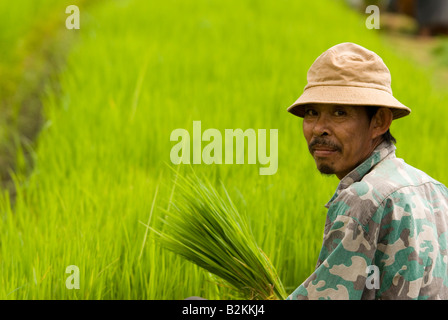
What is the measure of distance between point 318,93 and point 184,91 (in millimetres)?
2263

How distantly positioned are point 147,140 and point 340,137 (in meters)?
1.66

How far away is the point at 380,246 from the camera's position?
1009 mm

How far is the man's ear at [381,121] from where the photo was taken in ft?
3.67

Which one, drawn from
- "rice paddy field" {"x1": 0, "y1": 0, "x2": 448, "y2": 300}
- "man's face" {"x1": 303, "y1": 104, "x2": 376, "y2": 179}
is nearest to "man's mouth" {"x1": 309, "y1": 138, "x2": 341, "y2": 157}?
"man's face" {"x1": 303, "y1": 104, "x2": 376, "y2": 179}

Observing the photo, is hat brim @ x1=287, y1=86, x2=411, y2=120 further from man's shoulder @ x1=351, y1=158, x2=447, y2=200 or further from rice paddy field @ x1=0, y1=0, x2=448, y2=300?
rice paddy field @ x1=0, y1=0, x2=448, y2=300

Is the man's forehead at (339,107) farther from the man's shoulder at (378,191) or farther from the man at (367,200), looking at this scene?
the man's shoulder at (378,191)

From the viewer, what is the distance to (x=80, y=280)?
1.61m

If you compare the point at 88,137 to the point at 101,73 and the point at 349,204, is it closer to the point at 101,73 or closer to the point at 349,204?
the point at 101,73

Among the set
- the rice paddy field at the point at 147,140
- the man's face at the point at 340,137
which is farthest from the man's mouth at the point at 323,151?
the rice paddy field at the point at 147,140

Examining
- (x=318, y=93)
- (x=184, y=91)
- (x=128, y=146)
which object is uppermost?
(x=184, y=91)

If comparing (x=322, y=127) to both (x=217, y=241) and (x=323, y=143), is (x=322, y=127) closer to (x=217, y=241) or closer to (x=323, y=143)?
(x=323, y=143)

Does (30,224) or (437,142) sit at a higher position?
(437,142)

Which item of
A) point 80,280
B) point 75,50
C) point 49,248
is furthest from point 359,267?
point 75,50

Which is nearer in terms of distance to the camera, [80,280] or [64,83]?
[80,280]
